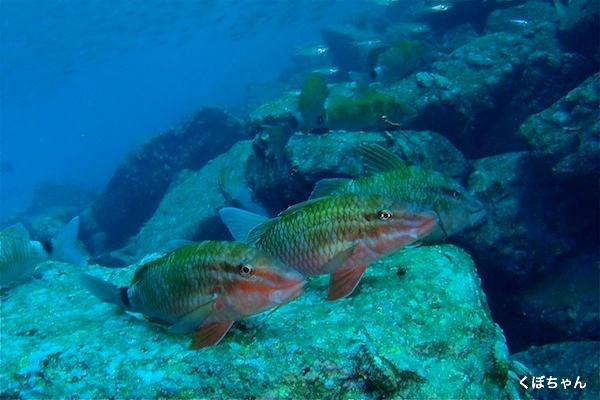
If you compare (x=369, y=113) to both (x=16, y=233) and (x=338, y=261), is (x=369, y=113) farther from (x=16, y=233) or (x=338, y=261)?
(x=16, y=233)

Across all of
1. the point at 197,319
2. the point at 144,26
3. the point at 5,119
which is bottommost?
the point at 5,119

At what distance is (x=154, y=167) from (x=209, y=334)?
13818 mm

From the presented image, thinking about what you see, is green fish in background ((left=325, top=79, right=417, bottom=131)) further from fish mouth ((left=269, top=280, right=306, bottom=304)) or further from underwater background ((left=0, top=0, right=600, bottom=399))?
fish mouth ((left=269, top=280, right=306, bottom=304))

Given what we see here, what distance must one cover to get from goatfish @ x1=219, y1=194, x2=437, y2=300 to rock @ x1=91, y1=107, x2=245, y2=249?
12902mm

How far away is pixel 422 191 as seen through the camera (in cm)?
310

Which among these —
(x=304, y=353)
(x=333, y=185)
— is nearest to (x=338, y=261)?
(x=304, y=353)

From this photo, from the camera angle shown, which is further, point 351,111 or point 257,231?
point 351,111

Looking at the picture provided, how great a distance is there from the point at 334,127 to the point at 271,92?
88.2 feet

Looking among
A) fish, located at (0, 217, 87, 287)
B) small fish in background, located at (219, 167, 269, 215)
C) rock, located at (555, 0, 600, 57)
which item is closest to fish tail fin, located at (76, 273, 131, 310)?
fish, located at (0, 217, 87, 287)

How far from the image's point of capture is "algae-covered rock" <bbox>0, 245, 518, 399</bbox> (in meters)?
1.91

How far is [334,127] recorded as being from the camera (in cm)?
524

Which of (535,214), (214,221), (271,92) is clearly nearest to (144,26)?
(271,92)

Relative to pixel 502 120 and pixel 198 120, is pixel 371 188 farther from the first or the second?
pixel 198 120

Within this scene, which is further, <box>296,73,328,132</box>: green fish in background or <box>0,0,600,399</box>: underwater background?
<box>296,73,328,132</box>: green fish in background
